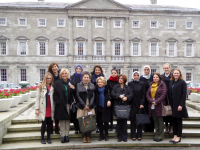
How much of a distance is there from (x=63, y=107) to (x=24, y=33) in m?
28.2

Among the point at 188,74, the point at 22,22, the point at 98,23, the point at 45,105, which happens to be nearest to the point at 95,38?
the point at 98,23

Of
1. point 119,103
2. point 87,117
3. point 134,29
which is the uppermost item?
point 134,29

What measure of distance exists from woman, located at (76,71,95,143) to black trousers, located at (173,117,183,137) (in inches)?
103

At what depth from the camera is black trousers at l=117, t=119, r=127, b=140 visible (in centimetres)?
606

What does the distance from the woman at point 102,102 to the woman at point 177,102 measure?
6.57 ft

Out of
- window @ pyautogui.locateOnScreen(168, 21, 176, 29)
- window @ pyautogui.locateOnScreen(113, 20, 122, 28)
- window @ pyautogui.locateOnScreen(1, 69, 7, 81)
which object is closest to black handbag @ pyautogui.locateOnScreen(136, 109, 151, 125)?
window @ pyautogui.locateOnScreen(113, 20, 122, 28)

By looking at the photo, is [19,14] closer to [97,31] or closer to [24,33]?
[24,33]

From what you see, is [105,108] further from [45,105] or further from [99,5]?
[99,5]

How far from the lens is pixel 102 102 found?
6.11 m

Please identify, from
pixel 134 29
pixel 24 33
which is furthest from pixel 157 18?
pixel 24 33

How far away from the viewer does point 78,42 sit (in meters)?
31.3

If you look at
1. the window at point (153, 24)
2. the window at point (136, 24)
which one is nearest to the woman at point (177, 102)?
the window at point (136, 24)

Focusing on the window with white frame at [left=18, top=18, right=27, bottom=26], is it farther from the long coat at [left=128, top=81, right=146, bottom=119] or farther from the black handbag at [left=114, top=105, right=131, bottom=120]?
the black handbag at [left=114, top=105, right=131, bottom=120]

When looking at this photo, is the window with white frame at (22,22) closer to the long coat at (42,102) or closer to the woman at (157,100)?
the long coat at (42,102)
